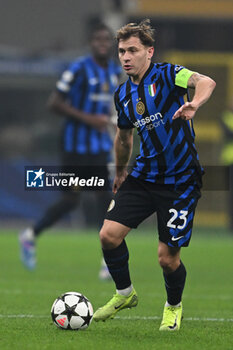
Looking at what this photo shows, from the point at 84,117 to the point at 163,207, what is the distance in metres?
4.13

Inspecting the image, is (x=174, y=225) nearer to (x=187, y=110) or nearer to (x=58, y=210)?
(x=187, y=110)

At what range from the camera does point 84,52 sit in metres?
19.6

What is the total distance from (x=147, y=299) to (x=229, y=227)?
9601 mm

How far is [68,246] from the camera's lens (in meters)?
13.8

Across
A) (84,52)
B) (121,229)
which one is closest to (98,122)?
(121,229)

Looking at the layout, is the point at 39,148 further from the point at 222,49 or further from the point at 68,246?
the point at 68,246

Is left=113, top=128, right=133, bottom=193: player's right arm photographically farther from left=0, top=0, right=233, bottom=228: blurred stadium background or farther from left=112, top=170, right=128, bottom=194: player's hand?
left=0, top=0, right=233, bottom=228: blurred stadium background

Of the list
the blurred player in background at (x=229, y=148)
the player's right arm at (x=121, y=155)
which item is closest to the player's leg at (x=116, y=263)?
the player's right arm at (x=121, y=155)

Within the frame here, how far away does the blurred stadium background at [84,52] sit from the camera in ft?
59.1

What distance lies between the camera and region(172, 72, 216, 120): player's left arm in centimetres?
554

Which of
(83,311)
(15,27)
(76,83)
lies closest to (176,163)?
(83,311)

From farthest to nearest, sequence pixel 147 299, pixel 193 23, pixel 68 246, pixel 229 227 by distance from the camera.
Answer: pixel 193 23, pixel 229 227, pixel 68 246, pixel 147 299

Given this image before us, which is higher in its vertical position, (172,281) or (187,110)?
(187,110)

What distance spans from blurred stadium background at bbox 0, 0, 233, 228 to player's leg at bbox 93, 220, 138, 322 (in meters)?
11.3
